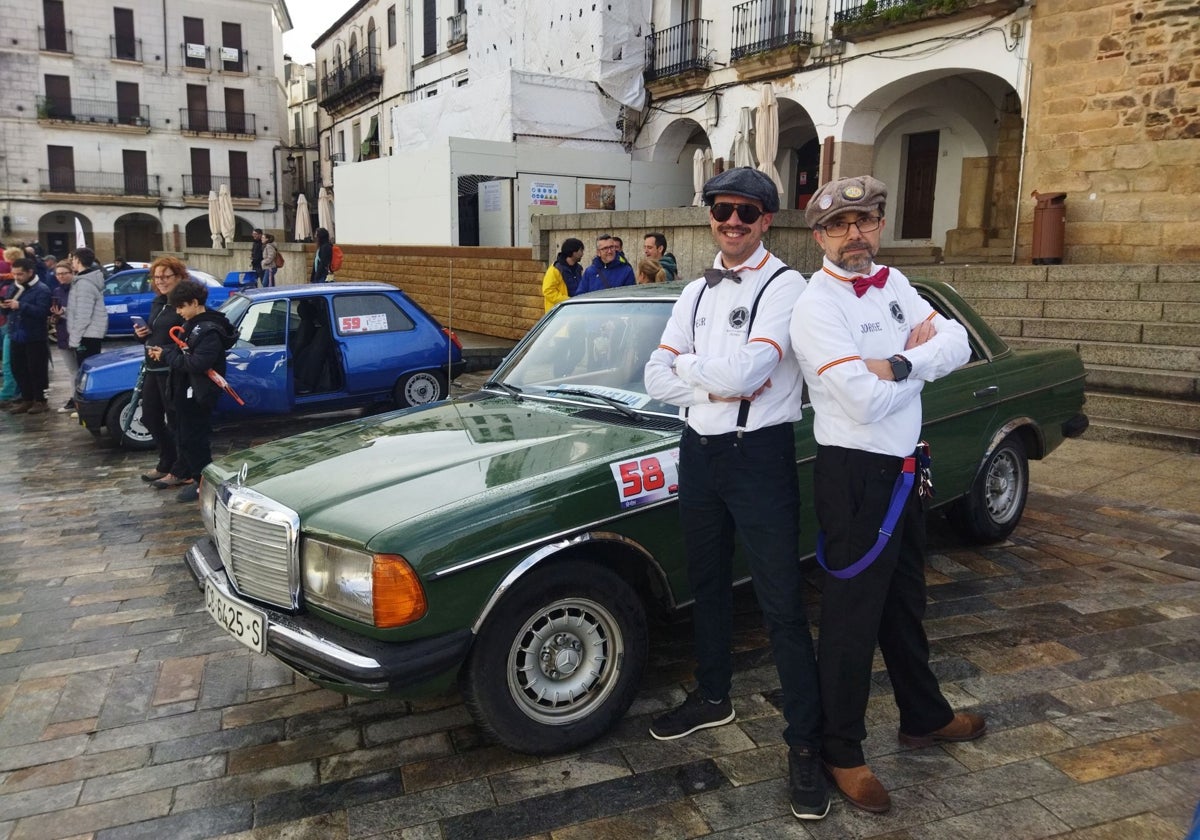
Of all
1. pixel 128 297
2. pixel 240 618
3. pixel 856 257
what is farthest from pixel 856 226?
pixel 128 297

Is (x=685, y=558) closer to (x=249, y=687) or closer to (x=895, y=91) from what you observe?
(x=249, y=687)

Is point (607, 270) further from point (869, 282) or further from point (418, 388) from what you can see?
point (869, 282)

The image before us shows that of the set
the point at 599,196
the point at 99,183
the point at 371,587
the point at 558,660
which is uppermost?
the point at 99,183

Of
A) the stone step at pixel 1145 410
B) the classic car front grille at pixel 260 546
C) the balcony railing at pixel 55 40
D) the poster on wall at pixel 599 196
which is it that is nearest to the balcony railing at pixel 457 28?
the poster on wall at pixel 599 196

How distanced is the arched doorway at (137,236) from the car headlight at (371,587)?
45.5m

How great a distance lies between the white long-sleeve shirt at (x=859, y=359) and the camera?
8.44 ft

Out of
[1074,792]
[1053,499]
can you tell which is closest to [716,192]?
[1074,792]

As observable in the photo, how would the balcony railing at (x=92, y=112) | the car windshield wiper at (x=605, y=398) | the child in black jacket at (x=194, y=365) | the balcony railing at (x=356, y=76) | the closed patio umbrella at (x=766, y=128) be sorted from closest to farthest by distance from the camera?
the car windshield wiper at (x=605, y=398), the child in black jacket at (x=194, y=365), the closed patio umbrella at (x=766, y=128), the balcony railing at (x=356, y=76), the balcony railing at (x=92, y=112)

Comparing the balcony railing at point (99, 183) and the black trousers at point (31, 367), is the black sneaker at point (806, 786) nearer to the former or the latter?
the black trousers at point (31, 367)

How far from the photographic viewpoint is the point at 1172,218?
11.0 meters

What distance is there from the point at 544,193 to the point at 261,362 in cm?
1151

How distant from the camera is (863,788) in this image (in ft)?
9.13

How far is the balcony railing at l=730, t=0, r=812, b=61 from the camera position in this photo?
1678 centimetres

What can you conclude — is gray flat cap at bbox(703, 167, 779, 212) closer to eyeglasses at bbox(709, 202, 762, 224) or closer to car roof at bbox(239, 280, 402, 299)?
eyeglasses at bbox(709, 202, 762, 224)
